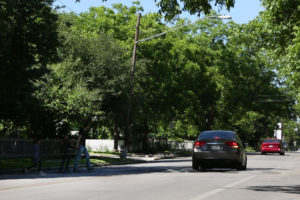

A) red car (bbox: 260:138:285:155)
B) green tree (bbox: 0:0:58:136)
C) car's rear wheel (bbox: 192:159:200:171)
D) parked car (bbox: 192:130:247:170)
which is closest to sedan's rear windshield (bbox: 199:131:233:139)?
parked car (bbox: 192:130:247:170)

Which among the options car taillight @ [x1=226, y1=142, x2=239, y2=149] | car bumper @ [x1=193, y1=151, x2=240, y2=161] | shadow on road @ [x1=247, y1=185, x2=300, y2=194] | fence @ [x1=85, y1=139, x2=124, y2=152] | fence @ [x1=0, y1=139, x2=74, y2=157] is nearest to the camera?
shadow on road @ [x1=247, y1=185, x2=300, y2=194]

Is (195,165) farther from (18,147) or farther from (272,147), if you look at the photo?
(272,147)

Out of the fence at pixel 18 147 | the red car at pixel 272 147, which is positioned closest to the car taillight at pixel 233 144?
the fence at pixel 18 147

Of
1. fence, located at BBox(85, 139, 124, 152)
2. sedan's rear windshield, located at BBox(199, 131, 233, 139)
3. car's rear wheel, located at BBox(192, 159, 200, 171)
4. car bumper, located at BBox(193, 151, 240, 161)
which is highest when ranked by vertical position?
sedan's rear windshield, located at BBox(199, 131, 233, 139)

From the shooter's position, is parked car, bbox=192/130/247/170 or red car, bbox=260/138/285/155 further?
red car, bbox=260/138/285/155

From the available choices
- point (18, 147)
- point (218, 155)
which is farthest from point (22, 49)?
point (218, 155)

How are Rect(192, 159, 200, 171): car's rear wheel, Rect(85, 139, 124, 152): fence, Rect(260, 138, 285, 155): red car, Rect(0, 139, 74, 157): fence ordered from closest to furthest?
Rect(192, 159, 200, 171): car's rear wheel < Rect(0, 139, 74, 157): fence < Rect(85, 139, 124, 152): fence < Rect(260, 138, 285, 155): red car

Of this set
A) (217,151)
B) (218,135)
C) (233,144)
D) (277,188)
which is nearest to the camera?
(277,188)

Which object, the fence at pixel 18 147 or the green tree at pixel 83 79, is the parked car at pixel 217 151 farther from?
the green tree at pixel 83 79

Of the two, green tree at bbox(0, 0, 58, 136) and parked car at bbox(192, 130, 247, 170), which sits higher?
green tree at bbox(0, 0, 58, 136)

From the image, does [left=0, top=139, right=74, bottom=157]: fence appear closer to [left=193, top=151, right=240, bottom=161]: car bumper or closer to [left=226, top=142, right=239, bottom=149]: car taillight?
[left=193, top=151, right=240, bottom=161]: car bumper

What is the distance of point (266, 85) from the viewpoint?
64.9 m

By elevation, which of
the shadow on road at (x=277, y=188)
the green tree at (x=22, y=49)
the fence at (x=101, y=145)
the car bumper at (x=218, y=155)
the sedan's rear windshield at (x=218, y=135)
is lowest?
the shadow on road at (x=277, y=188)

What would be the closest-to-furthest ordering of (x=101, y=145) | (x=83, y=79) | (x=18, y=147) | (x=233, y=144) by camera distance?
(x=233, y=144), (x=18, y=147), (x=83, y=79), (x=101, y=145)
